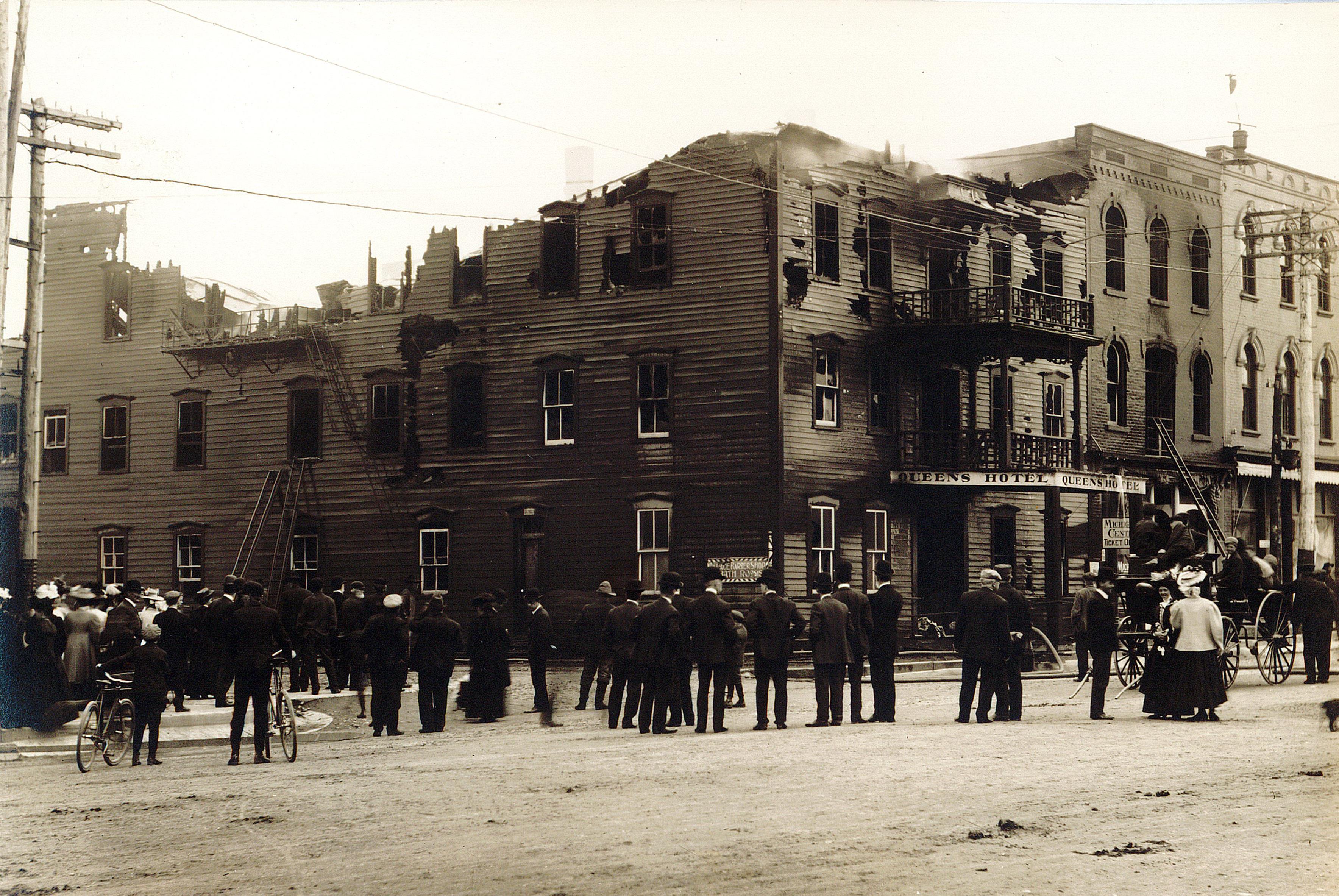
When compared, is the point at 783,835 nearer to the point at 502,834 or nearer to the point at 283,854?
the point at 502,834

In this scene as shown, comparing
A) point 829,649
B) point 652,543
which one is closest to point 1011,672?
point 829,649

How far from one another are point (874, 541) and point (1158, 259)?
40.1ft

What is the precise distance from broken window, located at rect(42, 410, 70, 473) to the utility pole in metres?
12.9

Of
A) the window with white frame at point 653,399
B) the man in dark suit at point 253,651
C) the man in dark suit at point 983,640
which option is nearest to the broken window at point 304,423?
the window with white frame at point 653,399

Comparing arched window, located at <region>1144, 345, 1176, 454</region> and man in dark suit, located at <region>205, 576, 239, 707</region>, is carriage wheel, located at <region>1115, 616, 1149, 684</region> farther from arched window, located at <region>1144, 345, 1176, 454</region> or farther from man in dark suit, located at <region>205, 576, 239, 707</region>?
arched window, located at <region>1144, 345, 1176, 454</region>

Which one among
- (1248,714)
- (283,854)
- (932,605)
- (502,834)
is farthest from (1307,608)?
(283,854)

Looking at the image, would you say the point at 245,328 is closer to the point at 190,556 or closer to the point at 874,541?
the point at 190,556

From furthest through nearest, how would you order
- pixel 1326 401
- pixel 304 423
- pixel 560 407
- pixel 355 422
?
pixel 304 423 < pixel 355 422 < pixel 560 407 < pixel 1326 401

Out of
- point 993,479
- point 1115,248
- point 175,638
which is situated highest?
point 1115,248

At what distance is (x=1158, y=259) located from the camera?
3466 cm

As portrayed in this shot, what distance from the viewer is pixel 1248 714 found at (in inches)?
689

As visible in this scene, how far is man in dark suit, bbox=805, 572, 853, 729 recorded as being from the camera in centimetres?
1712

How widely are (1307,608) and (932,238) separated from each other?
13.0 m

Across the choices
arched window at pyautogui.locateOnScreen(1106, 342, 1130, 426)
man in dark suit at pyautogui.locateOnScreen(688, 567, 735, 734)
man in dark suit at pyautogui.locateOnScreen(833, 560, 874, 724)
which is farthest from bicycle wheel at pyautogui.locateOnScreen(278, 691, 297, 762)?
arched window at pyautogui.locateOnScreen(1106, 342, 1130, 426)
